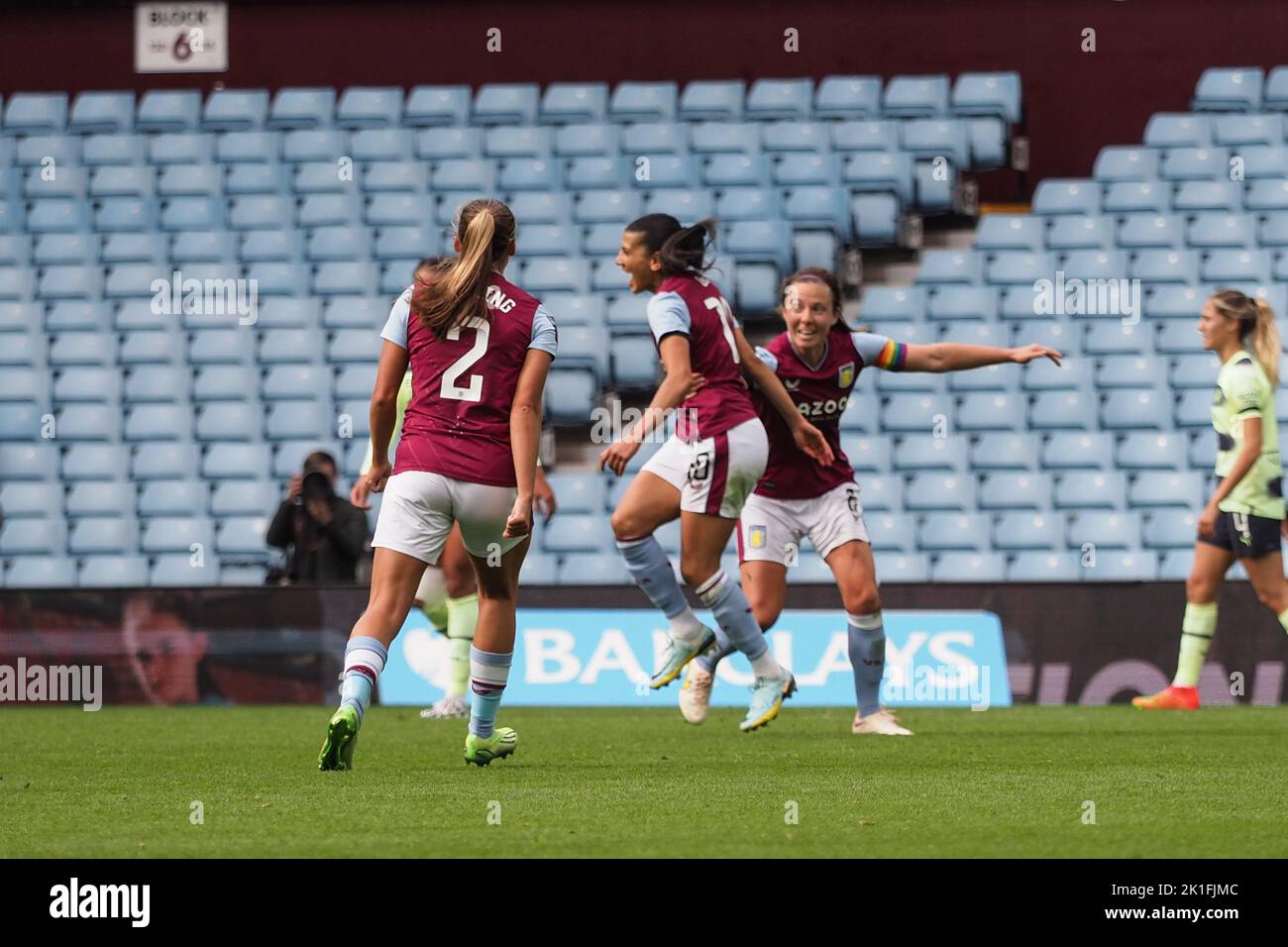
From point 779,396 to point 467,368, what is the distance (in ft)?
6.54

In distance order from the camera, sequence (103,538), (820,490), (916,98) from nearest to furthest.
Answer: (820,490)
(103,538)
(916,98)

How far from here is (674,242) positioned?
26.2 feet

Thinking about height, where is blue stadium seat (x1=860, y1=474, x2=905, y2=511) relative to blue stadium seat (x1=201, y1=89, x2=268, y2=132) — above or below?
below

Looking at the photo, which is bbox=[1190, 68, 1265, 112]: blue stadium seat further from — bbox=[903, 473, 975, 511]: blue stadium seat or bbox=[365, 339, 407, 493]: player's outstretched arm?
bbox=[365, 339, 407, 493]: player's outstretched arm

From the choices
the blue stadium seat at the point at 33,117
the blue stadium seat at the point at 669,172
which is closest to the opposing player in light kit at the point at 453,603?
the blue stadium seat at the point at 669,172

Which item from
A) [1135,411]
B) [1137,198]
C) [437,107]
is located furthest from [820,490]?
[437,107]

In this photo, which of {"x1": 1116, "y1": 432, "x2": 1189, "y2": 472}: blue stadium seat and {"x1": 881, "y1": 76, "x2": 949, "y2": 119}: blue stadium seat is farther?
{"x1": 881, "y1": 76, "x2": 949, "y2": 119}: blue stadium seat

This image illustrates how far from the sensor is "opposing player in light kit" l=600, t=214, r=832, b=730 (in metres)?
7.97

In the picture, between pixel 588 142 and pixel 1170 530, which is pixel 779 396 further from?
pixel 588 142
